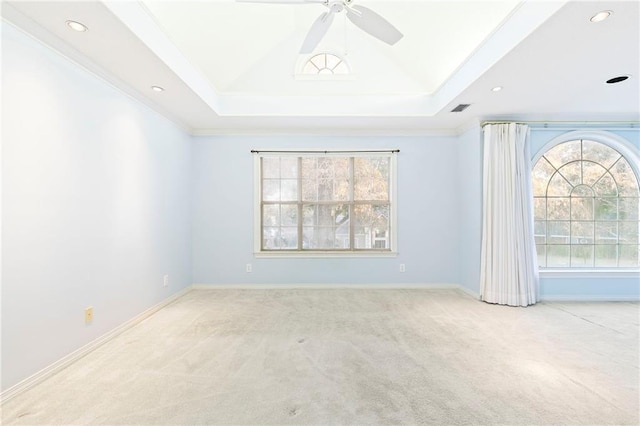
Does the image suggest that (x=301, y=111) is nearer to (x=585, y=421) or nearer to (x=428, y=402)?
(x=428, y=402)

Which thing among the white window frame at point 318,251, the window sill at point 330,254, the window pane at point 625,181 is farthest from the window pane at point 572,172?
the window sill at point 330,254

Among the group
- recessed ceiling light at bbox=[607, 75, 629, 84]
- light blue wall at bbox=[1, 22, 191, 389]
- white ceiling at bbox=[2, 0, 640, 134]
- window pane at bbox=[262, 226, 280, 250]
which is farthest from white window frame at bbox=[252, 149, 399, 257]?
recessed ceiling light at bbox=[607, 75, 629, 84]

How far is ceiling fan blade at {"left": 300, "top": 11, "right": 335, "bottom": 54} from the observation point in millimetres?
2172

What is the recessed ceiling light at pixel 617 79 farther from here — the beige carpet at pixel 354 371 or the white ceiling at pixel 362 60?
the beige carpet at pixel 354 371

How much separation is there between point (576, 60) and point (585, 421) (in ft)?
8.75

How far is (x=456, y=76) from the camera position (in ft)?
10.7

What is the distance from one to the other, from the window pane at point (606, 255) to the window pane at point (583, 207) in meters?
0.46

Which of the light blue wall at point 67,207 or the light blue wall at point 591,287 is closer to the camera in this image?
the light blue wall at point 67,207

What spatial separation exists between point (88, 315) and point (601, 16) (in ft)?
14.3

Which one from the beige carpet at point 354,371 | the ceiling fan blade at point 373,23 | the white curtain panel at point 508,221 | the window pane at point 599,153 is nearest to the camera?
the beige carpet at point 354,371

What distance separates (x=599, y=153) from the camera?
13.7ft

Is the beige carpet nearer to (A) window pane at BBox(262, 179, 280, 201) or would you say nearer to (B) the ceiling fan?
(A) window pane at BBox(262, 179, 280, 201)

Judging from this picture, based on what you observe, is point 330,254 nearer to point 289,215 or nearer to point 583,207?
point 289,215

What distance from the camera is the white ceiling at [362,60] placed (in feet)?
6.84
